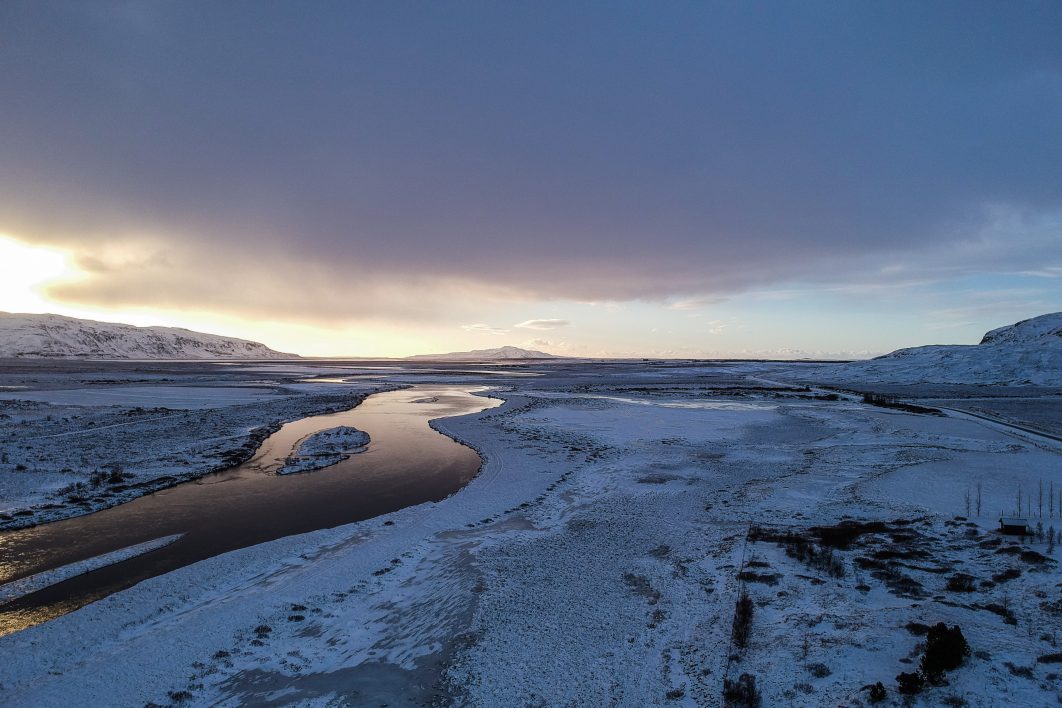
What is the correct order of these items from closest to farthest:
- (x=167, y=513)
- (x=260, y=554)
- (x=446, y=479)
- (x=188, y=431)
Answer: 1. (x=260, y=554)
2. (x=167, y=513)
3. (x=446, y=479)
4. (x=188, y=431)

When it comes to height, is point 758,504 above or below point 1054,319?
below

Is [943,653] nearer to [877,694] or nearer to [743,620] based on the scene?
[877,694]

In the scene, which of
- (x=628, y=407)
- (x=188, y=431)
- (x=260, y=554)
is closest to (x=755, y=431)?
(x=628, y=407)

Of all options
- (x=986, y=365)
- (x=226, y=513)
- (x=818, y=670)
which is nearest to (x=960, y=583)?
(x=818, y=670)

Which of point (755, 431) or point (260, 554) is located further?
point (755, 431)

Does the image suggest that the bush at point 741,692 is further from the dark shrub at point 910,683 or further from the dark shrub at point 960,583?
the dark shrub at point 960,583

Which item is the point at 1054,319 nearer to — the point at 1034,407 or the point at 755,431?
the point at 1034,407
